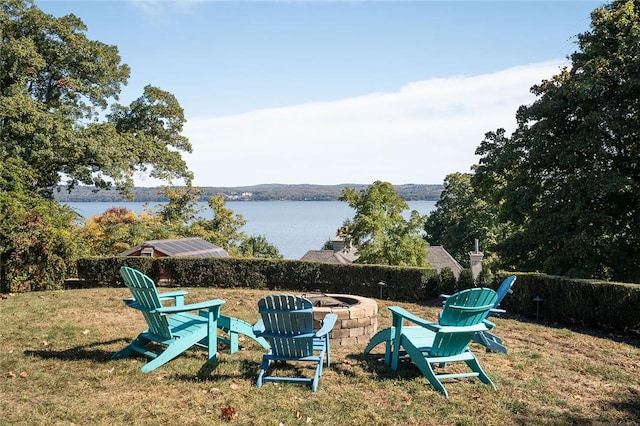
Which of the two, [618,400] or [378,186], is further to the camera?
[378,186]

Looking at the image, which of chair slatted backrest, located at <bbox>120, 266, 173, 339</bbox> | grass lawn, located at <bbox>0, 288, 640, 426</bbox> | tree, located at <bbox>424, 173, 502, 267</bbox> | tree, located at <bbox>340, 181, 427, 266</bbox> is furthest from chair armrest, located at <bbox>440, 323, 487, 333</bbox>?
tree, located at <bbox>424, 173, 502, 267</bbox>

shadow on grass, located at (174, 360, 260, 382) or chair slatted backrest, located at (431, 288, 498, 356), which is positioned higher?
chair slatted backrest, located at (431, 288, 498, 356)

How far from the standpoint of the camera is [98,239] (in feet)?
86.3

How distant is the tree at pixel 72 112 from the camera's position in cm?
1681

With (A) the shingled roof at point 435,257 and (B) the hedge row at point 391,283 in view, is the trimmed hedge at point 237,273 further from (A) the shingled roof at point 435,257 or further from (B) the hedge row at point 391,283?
(A) the shingled roof at point 435,257

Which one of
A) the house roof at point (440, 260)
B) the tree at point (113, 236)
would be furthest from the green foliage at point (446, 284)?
the tree at point (113, 236)

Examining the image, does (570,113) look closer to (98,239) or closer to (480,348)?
(480,348)

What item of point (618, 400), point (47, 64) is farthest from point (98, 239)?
point (618, 400)

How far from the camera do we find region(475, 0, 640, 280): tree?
43.3ft

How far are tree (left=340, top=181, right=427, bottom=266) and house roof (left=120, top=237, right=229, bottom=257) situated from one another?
644 centimetres

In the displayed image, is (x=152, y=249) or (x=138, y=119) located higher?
(x=138, y=119)

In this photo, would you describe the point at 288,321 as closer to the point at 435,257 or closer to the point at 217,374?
the point at 217,374

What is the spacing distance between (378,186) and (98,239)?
1469 centimetres

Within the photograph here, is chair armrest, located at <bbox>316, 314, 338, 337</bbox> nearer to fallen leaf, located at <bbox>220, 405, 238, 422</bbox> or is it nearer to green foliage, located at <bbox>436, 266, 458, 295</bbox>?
fallen leaf, located at <bbox>220, 405, 238, 422</bbox>
